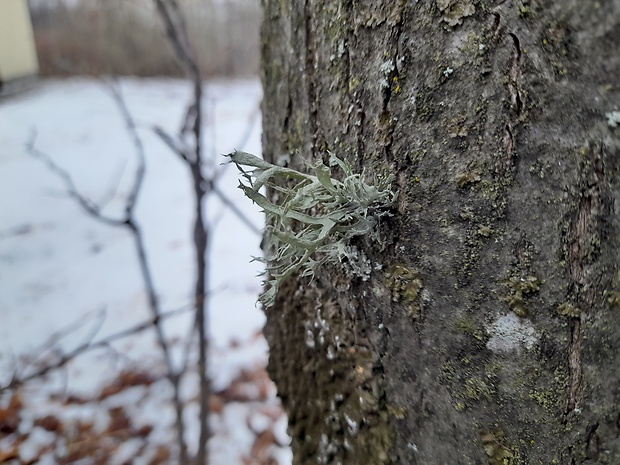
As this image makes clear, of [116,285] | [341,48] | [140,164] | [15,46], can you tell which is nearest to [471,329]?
[341,48]

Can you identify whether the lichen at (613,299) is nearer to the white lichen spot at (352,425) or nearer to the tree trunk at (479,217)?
the tree trunk at (479,217)

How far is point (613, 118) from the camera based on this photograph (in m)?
0.28

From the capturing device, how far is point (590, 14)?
280mm

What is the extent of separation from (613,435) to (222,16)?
8.09 metres

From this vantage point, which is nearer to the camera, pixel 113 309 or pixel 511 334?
pixel 511 334

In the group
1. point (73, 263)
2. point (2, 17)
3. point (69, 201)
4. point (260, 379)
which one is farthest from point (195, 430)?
point (2, 17)

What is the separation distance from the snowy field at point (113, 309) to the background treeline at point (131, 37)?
270 centimetres

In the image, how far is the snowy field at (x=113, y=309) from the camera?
1937 millimetres

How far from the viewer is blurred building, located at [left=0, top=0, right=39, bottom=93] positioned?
19.9ft

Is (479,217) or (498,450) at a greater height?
(479,217)

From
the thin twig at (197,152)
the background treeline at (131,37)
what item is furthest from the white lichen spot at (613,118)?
the background treeline at (131,37)

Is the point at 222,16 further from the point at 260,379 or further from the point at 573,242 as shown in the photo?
the point at 573,242

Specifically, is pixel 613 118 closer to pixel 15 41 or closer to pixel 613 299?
pixel 613 299

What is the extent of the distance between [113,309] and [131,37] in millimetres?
6174
